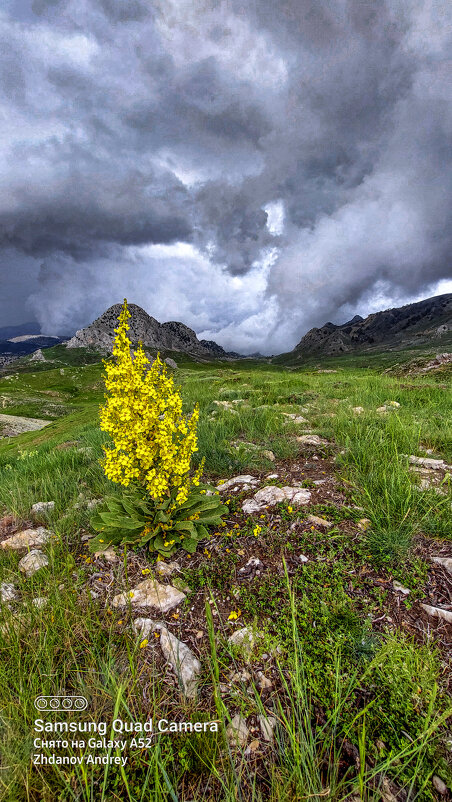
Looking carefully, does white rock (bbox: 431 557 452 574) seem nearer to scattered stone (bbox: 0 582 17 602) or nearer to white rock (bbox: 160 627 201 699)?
white rock (bbox: 160 627 201 699)

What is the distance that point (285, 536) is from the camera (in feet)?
12.7

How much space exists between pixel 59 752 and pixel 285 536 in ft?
8.80

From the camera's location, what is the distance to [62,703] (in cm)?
→ 223

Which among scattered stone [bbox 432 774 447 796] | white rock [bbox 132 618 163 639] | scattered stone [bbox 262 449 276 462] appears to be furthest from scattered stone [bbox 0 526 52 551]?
scattered stone [bbox 432 774 447 796]

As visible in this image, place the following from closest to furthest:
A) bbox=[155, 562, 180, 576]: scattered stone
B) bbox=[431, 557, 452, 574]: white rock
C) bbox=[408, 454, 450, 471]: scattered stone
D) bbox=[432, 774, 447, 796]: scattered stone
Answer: bbox=[432, 774, 447, 796]: scattered stone, bbox=[431, 557, 452, 574]: white rock, bbox=[155, 562, 180, 576]: scattered stone, bbox=[408, 454, 450, 471]: scattered stone

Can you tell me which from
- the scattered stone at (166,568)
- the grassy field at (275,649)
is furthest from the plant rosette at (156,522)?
the grassy field at (275,649)

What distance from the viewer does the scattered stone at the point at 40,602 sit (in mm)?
2998

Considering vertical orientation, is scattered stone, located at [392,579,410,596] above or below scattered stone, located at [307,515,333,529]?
below

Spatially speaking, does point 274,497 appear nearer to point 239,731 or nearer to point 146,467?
point 146,467

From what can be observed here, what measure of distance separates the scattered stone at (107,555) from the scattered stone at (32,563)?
1.90 feet

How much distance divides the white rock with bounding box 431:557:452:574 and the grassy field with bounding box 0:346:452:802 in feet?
0.23

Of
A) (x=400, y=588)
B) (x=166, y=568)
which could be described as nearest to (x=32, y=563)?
(x=166, y=568)

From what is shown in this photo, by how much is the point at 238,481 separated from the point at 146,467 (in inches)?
81.3

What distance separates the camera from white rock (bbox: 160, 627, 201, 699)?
242cm
